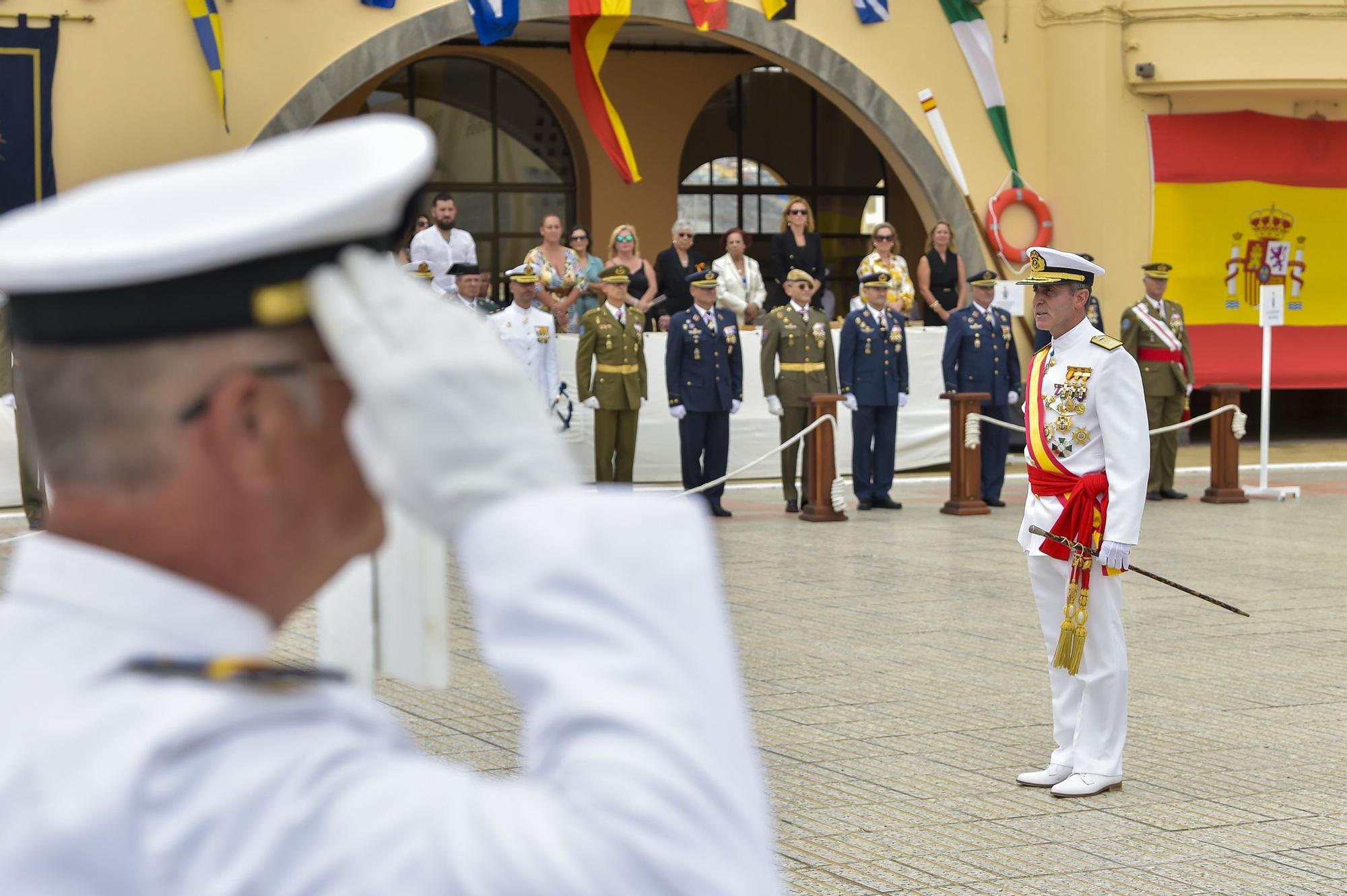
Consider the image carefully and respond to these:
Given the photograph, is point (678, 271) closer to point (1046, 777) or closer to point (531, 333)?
point (531, 333)

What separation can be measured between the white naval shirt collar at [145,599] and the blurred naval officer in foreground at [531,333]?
1265cm

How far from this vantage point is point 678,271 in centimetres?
1532

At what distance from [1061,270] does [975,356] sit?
8.38 m

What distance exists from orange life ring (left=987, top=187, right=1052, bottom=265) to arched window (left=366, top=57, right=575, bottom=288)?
4912mm

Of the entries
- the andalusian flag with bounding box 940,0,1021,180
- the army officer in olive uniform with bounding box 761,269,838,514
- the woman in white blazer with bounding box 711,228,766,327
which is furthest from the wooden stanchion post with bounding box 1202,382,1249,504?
the andalusian flag with bounding box 940,0,1021,180

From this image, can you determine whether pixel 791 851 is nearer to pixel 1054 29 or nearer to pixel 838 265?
pixel 1054 29

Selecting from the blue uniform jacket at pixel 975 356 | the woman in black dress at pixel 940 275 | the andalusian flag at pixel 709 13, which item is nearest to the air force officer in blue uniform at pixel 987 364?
the blue uniform jacket at pixel 975 356

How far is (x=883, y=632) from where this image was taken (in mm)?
8156

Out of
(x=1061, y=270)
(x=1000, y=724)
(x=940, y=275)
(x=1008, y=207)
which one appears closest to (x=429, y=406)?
(x=1061, y=270)

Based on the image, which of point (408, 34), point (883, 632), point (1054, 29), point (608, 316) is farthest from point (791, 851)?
point (1054, 29)

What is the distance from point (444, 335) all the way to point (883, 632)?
729 centimetres

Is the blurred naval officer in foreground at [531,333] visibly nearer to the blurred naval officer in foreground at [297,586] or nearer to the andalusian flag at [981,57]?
the andalusian flag at [981,57]

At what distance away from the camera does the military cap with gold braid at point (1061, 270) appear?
19.9 feet

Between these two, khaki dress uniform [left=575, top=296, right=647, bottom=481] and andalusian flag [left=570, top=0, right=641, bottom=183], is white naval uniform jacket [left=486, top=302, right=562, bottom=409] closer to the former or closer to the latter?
khaki dress uniform [left=575, top=296, right=647, bottom=481]
